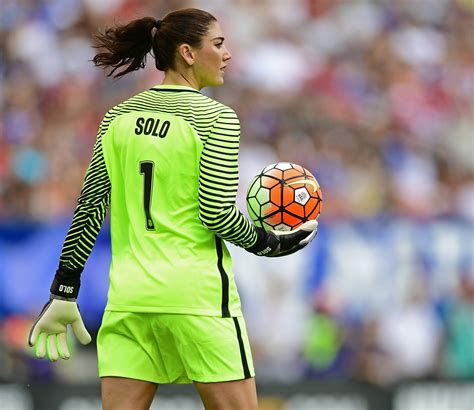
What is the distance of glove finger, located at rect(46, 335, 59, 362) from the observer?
4.29m

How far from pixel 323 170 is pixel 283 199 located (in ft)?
19.9

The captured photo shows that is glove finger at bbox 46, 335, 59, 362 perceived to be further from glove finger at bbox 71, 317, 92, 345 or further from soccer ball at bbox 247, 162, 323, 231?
soccer ball at bbox 247, 162, 323, 231

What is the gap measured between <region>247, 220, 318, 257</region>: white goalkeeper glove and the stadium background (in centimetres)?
409

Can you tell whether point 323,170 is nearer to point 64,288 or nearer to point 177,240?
point 64,288

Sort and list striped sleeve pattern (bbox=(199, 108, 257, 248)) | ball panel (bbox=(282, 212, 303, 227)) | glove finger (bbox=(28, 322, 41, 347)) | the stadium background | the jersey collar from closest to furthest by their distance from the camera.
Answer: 1. striped sleeve pattern (bbox=(199, 108, 257, 248))
2. the jersey collar
3. glove finger (bbox=(28, 322, 41, 347))
4. ball panel (bbox=(282, 212, 303, 227))
5. the stadium background

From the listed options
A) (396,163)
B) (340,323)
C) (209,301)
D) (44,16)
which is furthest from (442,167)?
(209,301)

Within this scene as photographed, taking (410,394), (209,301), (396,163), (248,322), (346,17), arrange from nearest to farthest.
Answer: (209,301) < (410,394) < (248,322) < (396,163) < (346,17)

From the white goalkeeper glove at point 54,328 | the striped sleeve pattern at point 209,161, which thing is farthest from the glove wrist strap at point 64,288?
the striped sleeve pattern at point 209,161

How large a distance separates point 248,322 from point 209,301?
217 inches

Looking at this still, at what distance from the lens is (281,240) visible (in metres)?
4.13

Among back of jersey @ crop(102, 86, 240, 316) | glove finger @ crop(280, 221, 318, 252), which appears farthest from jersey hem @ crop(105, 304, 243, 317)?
glove finger @ crop(280, 221, 318, 252)

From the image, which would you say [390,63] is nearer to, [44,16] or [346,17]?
[346,17]

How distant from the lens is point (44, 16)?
35.1 feet

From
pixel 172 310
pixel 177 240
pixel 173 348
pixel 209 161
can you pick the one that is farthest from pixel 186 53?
pixel 173 348
